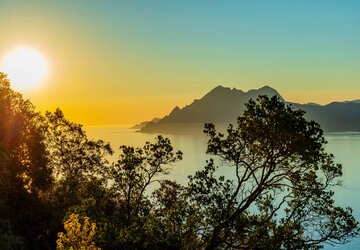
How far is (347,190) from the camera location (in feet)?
222

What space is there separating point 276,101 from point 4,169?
18.7 m

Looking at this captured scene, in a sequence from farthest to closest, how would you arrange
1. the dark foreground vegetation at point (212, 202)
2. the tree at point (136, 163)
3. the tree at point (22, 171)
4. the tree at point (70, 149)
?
the tree at point (70, 149) → the tree at point (22, 171) → the tree at point (136, 163) → the dark foreground vegetation at point (212, 202)

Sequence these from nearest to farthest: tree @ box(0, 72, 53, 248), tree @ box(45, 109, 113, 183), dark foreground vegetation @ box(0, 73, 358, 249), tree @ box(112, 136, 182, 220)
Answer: dark foreground vegetation @ box(0, 73, 358, 249) < tree @ box(112, 136, 182, 220) < tree @ box(0, 72, 53, 248) < tree @ box(45, 109, 113, 183)

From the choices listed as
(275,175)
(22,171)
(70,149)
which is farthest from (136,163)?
(70,149)

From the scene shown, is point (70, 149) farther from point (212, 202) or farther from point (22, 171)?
point (212, 202)

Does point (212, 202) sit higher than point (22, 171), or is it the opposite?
point (22, 171)

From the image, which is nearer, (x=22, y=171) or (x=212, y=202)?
(x=212, y=202)

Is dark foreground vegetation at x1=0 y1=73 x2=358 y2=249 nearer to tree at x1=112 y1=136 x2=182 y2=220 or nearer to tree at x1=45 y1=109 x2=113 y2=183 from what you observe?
tree at x1=112 y1=136 x2=182 y2=220

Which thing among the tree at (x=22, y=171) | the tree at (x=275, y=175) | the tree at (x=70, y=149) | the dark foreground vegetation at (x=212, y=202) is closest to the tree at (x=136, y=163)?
the dark foreground vegetation at (x=212, y=202)

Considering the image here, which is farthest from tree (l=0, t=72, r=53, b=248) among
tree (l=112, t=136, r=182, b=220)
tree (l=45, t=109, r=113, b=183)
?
tree (l=112, t=136, r=182, b=220)

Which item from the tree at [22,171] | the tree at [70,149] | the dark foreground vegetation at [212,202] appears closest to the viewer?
the dark foreground vegetation at [212,202]

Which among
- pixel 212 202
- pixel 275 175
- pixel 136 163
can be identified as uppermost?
pixel 136 163

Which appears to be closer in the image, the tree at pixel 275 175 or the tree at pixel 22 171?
the tree at pixel 275 175

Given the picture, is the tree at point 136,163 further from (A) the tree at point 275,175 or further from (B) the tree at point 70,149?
(B) the tree at point 70,149
